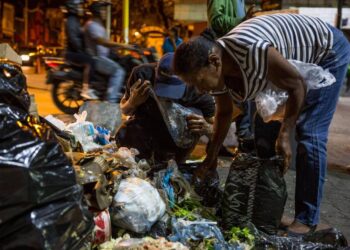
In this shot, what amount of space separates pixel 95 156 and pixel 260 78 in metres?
0.94

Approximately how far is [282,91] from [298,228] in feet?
2.55

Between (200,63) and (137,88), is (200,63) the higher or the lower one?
the higher one

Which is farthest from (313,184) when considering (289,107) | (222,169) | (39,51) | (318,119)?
(39,51)

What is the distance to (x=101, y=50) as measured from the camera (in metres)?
7.27

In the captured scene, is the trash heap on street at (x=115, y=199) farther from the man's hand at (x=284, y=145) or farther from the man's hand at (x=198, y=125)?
the man's hand at (x=198, y=125)

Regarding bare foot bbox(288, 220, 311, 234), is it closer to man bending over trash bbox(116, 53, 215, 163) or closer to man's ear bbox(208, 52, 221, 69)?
man bending over trash bbox(116, 53, 215, 163)

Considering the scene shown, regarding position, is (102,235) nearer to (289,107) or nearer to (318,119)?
(289,107)

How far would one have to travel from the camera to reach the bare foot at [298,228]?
9.06 ft

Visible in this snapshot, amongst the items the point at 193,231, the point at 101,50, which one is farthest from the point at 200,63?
the point at 101,50

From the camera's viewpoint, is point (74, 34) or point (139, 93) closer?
point (139, 93)

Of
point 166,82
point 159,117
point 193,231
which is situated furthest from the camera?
point 166,82

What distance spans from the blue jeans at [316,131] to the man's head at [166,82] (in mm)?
935

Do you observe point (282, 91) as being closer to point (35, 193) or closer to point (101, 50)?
point (35, 193)

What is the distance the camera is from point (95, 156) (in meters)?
2.57
